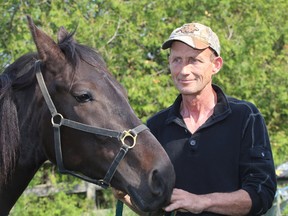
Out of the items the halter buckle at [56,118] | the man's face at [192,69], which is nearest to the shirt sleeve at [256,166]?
the man's face at [192,69]

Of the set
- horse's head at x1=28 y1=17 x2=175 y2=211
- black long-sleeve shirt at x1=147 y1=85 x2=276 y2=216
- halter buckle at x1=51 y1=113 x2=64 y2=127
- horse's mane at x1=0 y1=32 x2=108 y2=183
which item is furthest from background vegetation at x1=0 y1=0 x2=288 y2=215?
black long-sleeve shirt at x1=147 y1=85 x2=276 y2=216

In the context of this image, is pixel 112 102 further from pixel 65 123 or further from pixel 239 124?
pixel 239 124

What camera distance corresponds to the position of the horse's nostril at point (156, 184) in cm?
294

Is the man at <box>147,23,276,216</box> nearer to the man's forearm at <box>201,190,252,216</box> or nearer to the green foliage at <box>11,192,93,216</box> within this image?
the man's forearm at <box>201,190,252,216</box>

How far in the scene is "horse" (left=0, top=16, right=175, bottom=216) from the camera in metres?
3.05

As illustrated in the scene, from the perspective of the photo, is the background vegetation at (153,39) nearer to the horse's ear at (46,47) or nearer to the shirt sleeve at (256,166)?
the horse's ear at (46,47)

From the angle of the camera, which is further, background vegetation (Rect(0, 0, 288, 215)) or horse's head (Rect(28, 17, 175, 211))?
background vegetation (Rect(0, 0, 288, 215))

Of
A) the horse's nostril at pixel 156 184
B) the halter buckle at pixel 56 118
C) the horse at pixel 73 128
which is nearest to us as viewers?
the horse's nostril at pixel 156 184

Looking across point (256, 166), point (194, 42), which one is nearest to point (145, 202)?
point (256, 166)

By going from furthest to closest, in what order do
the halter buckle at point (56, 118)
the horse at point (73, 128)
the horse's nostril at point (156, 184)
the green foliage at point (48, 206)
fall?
1. the green foliage at point (48, 206)
2. the halter buckle at point (56, 118)
3. the horse at point (73, 128)
4. the horse's nostril at point (156, 184)

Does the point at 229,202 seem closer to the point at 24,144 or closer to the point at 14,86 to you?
the point at 24,144

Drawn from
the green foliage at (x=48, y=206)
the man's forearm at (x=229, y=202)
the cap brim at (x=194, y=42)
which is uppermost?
the cap brim at (x=194, y=42)

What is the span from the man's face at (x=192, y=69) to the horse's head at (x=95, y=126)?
14.1 inches

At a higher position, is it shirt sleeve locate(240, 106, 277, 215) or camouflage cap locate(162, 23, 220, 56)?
camouflage cap locate(162, 23, 220, 56)
